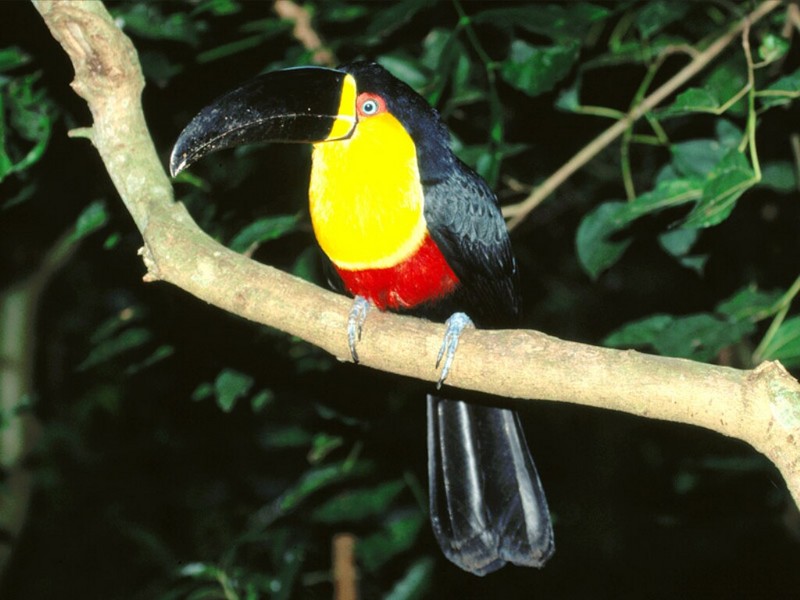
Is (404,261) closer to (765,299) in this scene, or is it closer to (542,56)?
(542,56)

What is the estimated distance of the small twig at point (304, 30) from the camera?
4.06 m

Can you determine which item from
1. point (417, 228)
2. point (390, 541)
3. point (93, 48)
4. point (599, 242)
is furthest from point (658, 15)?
point (390, 541)

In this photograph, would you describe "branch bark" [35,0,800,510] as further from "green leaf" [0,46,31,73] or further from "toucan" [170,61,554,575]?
"green leaf" [0,46,31,73]

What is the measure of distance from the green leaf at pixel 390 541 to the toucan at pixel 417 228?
2.04ft

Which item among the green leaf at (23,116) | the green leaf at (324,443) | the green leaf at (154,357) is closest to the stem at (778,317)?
the green leaf at (324,443)

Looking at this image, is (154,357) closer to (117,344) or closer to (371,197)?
A: (117,344)

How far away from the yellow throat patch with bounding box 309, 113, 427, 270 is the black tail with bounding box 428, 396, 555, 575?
0.66 meters

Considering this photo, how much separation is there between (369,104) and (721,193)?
1.14 metres

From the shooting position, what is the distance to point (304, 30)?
4090mm

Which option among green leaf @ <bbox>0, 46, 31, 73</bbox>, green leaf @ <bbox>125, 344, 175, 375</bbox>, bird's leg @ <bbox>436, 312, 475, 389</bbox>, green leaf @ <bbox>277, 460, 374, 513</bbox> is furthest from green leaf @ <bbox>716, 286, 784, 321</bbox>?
green leaf @ <bbox>0, 46, 31, 73</bbox>

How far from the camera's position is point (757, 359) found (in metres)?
3.36

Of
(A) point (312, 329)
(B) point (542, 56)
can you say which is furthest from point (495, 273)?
(A) point (312, 329)

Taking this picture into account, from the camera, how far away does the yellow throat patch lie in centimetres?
324

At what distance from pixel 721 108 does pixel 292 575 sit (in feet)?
7.14
